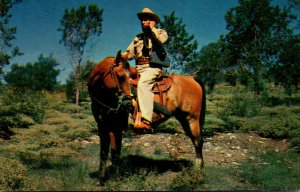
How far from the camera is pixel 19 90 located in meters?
18.4

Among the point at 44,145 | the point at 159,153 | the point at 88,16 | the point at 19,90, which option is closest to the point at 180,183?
the point at 159,153

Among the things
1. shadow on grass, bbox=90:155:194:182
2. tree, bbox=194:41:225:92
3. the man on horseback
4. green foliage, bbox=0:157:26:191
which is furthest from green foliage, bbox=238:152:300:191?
tree, bbox=194:41:225:92

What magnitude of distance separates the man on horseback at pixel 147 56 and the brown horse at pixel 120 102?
11.2 inches

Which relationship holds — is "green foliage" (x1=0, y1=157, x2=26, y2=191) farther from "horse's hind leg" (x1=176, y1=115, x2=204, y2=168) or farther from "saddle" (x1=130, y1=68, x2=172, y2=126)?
"horse's hind leg" (x1=176, y1=115, x2=204, y2=168)

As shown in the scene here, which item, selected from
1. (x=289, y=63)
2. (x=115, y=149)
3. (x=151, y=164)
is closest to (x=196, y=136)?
(x=151, y=164)

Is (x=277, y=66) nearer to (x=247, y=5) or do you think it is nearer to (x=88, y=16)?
(x=247, y=5)

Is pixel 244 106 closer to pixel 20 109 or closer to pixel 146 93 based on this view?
pixel 146 93

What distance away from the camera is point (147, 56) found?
214 inches

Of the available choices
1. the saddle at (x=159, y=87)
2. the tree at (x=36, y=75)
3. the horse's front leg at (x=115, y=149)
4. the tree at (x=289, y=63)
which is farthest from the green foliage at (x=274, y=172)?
the tree at (x=36, y=75)

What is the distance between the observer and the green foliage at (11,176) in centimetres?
443

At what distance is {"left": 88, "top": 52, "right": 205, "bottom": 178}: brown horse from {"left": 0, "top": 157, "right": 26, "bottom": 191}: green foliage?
128 centimetres

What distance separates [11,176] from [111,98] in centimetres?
197

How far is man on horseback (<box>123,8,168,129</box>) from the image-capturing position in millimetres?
5020

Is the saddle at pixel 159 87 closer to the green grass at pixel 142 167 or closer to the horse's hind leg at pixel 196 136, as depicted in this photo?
the horse's hind leg at pixel 196 136
